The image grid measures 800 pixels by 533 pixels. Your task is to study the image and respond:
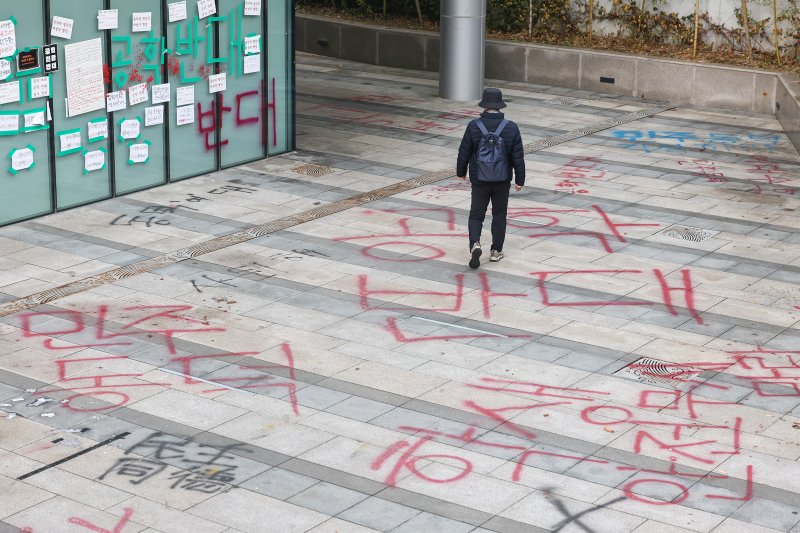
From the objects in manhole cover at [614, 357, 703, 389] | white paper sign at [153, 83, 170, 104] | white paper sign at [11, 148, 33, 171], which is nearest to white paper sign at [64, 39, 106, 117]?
white paper sign at [11, 148, 33, 171]

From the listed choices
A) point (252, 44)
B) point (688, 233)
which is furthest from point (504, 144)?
point (252, 44)

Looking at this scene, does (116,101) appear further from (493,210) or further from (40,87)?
(493,210)

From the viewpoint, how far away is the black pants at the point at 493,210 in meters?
12.3

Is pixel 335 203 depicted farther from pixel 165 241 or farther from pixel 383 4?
pixel 383 4

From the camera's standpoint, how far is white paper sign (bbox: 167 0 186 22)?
14.7 metres

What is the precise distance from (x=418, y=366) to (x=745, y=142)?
31.5 feet

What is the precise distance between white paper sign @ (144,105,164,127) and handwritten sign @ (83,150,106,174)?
27.2 inches

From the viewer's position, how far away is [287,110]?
54.8 feet

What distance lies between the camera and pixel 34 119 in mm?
13445

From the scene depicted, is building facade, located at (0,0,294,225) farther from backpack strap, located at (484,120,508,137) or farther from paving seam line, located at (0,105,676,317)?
backpack strap, located at (484,120,508,137)

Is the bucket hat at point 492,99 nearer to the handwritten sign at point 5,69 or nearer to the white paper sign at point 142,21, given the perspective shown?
the white paper sign at point 142,21

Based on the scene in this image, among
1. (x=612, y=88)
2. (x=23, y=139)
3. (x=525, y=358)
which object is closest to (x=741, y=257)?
(x=525, y=358)

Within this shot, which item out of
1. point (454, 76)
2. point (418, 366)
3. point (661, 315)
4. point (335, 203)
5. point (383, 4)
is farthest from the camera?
point (383, 4)

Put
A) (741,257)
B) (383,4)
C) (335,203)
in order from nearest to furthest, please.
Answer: (741,257) → (335,203) → (383,4)
